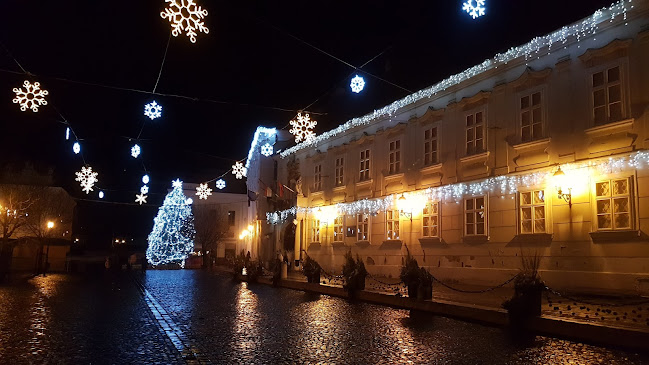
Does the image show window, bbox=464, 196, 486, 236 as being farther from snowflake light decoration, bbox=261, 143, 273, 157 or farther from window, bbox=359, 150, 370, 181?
snowflake light decoration, bbox=261, 143, 273, 157

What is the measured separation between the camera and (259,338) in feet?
31.8

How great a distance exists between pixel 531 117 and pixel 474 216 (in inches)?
172

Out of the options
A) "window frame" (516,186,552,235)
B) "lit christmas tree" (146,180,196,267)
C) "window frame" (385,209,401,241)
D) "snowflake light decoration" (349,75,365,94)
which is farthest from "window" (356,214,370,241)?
"lit christmas tree" (146,180,196,267)

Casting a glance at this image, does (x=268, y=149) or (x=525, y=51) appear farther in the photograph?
(x=268, y=149)

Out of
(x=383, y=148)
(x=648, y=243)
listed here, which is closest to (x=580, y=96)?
(x=648, y=243)

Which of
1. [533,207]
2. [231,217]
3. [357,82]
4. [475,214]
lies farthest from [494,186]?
[231,217]

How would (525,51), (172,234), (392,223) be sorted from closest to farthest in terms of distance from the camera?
(525,51) < (392,223) < (172,234)

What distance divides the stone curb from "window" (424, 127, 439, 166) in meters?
7.39

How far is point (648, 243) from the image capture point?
44.6 ft

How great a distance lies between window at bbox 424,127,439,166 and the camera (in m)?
22.0

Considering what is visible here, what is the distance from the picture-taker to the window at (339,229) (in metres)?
28.8

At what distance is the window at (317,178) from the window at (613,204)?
18.9m

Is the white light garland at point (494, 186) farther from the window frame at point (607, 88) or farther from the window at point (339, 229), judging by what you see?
the window frame at point (607, 88)

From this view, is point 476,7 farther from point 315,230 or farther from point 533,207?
point 315,230
